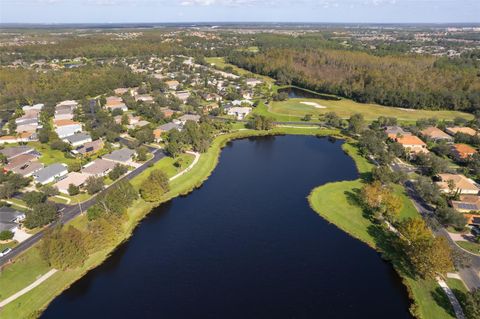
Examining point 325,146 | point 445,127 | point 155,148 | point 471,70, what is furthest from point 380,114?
point 155,148

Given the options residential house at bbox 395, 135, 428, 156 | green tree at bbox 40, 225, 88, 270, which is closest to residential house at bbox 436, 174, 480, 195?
residential house at bbox 395, 135, 428, 156

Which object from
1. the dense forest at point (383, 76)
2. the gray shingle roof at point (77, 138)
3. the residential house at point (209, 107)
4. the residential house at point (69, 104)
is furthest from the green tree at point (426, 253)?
the residential house at point (69, 104)

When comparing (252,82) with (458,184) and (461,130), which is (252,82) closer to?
(461,130)

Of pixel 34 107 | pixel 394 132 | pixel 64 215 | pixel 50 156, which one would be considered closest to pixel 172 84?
pixel 34 107

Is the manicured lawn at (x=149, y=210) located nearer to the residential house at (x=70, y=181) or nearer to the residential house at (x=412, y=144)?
the residential house at (x=70, y=181)

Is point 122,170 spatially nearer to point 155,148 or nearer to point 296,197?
point 155,148
